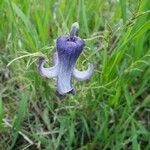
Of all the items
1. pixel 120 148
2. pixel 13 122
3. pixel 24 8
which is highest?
pixel 24 8

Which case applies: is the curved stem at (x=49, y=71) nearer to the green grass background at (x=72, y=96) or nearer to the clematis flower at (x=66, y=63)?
the clematis flower at (x=66, y=63)

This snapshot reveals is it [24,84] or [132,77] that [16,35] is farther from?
[132,77]

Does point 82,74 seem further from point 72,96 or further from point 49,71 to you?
point 72,96

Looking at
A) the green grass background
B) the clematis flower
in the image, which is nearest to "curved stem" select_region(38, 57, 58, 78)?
the clematis flower

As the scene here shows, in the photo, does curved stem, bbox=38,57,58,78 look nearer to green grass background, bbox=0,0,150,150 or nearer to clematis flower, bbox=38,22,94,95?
clematis flower, bbox=38,22,94,95

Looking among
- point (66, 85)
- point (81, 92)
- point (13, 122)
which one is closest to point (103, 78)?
point (81, 92)

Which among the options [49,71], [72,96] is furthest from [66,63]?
[72,96]

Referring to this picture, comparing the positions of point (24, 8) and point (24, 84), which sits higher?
point (24, 8)
